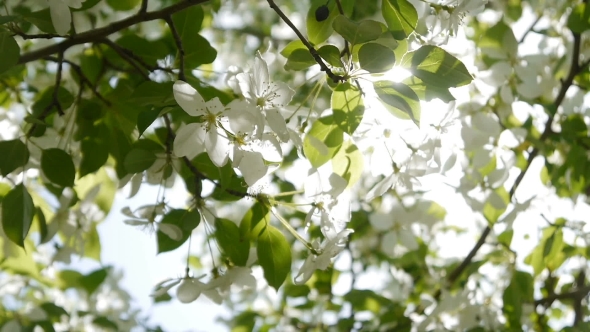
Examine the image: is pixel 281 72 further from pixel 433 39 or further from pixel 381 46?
pixel 381 46

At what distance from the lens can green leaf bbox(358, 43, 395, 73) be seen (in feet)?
2.80

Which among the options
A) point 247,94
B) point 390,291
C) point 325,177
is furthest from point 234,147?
point 390,291

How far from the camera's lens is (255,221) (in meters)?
1.18

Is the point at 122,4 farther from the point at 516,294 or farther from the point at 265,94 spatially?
the point at 516,294

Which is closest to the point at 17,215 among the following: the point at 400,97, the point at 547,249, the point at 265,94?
the point at 265,94

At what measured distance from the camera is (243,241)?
1.20m

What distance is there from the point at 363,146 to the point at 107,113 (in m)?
0.61

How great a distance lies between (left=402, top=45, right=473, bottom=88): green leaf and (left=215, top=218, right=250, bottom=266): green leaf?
52cm

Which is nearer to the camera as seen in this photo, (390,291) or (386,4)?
(386,4)

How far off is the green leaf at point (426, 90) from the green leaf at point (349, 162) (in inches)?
9.2

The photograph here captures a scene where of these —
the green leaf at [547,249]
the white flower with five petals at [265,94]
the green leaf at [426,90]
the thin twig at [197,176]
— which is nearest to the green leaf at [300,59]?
the white flower with five petals at [265,94]

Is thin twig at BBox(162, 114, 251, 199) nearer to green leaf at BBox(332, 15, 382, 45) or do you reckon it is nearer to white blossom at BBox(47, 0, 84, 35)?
white blossom at BBox(47, 0, 84, 35)

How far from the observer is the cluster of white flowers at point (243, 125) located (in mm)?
910

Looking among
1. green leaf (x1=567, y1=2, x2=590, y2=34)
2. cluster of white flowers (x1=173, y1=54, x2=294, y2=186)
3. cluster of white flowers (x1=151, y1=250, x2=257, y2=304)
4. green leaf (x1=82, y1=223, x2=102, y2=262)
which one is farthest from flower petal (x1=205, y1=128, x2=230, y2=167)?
green leaf (x1=567, y1=2, x2=590, y2=34)
